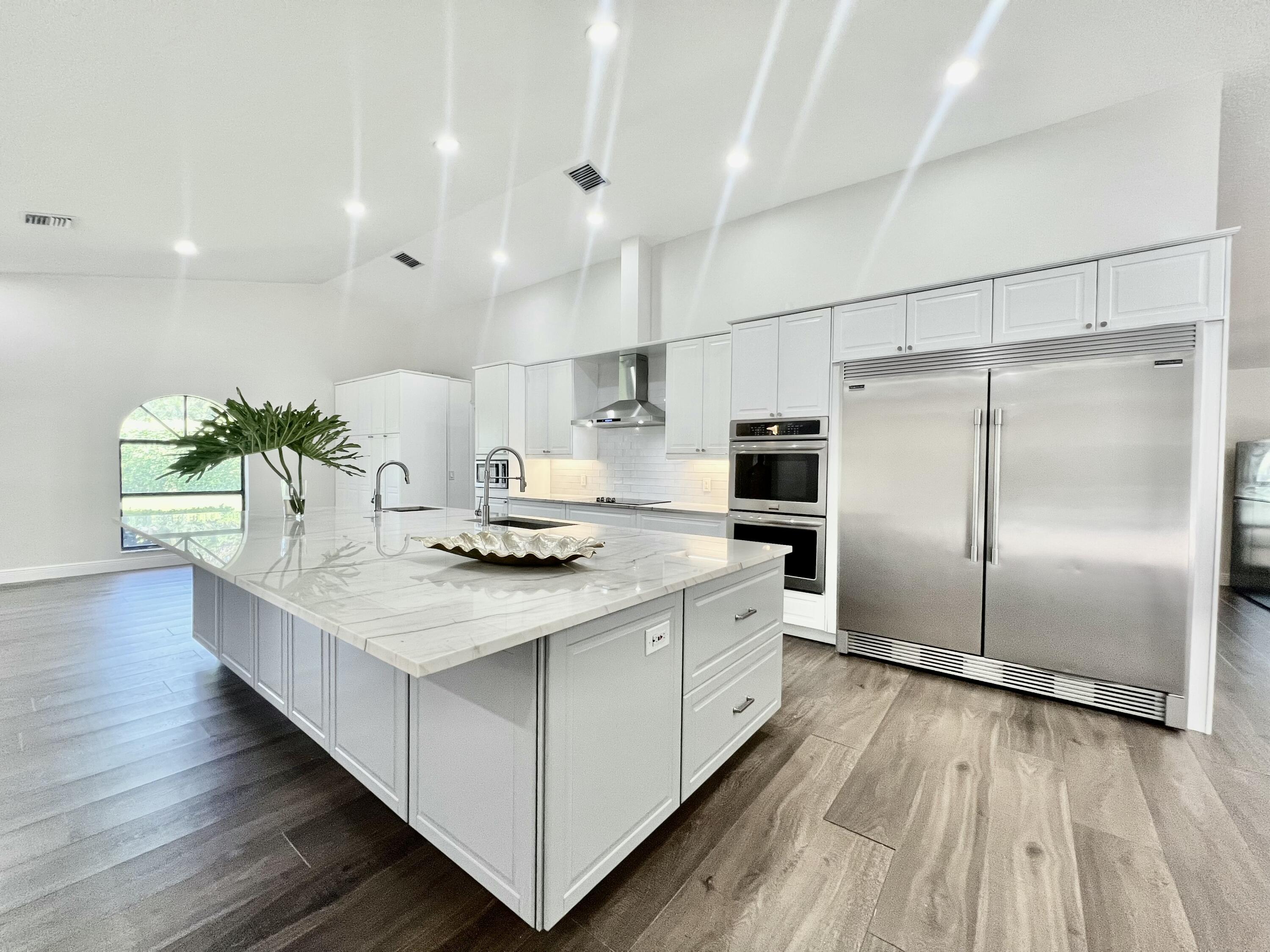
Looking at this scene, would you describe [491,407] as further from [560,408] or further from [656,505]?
[656,505]

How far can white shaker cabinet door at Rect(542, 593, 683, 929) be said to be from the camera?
1.26 metres

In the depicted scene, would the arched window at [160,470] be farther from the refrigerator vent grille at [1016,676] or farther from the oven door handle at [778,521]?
the refrigerator vent grille at [1016,676]

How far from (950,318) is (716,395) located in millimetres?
1668

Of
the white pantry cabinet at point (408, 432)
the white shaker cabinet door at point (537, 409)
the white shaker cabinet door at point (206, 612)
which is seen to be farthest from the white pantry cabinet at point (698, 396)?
the white pantry cabinet at point (408, 432)

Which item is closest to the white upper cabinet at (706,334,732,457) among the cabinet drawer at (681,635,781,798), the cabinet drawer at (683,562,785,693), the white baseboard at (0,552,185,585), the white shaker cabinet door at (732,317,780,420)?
the white shaker cabinet door at (732,317,780,420)

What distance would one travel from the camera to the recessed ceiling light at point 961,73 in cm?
275

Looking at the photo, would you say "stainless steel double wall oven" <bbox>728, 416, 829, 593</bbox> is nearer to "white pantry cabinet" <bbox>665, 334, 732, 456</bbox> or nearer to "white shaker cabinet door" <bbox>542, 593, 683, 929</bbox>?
"white pantry cabinet" <bbox>665, 334, 732, 456</bbox>

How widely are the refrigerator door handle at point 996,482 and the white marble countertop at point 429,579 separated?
147 cm

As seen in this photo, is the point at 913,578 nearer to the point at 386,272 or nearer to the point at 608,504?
the point at 608,504

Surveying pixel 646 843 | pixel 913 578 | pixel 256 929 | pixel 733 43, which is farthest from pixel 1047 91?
pixel 256 929

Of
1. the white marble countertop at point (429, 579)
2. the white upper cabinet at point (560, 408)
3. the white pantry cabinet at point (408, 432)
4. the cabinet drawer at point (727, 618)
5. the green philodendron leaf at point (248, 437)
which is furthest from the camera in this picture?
the white pantry cabinet at point (408, 432)

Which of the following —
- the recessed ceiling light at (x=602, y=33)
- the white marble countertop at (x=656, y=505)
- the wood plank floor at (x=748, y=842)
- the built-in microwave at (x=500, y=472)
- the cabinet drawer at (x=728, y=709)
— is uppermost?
the recessed ceiling light at (x=602, y=33)

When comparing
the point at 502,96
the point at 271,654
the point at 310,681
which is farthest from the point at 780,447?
the point at 271,654

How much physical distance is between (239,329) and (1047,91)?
7.79m
